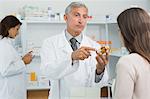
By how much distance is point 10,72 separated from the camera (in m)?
2.36

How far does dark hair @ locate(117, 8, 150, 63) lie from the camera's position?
1.13 metres

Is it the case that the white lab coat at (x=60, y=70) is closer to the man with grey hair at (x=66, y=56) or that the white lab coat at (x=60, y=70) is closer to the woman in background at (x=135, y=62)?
the man with grey hair at (x=66, y=56)

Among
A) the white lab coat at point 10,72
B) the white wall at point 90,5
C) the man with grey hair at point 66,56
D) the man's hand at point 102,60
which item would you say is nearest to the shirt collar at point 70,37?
the man with grey hair at point 66,56

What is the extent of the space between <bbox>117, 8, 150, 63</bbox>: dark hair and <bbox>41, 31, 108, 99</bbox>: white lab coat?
0.54 m

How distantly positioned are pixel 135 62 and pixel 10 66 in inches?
57.9

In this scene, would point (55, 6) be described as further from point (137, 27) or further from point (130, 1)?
point (137, 27)

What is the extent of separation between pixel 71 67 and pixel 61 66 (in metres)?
0.06

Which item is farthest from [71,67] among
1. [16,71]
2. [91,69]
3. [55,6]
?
[55,6]

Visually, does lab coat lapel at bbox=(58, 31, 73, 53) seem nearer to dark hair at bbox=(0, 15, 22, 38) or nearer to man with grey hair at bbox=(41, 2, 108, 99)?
man with grey hair at bbox=(41, 2, 108, 99)

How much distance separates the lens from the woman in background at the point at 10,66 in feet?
7.68

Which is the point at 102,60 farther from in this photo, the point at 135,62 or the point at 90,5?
the point at 90,5

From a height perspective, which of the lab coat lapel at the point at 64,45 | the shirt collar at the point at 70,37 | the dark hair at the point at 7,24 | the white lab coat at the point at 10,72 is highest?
the dark hair at the point at 7,24

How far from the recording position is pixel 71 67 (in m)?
1.54

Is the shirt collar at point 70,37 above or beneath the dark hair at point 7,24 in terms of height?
beneath
